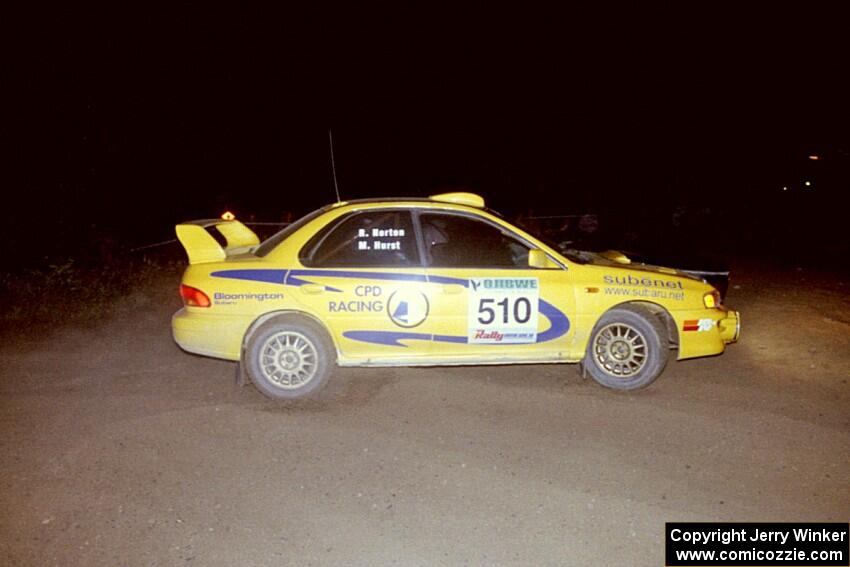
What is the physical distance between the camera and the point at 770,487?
4.15 meters

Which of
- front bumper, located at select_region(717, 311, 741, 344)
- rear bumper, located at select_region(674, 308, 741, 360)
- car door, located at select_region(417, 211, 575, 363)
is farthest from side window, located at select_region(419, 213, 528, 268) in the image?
front bumper, located at select_region(717, 311, 741, 344)

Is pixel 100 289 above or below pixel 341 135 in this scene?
below

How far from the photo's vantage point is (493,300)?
18.6 ft

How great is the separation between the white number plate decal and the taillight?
2105mm

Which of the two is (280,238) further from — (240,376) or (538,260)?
(538,260)

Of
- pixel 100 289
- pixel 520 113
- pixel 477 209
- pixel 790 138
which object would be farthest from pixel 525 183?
pixel 477 209

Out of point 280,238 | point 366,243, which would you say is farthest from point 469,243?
point 280,238

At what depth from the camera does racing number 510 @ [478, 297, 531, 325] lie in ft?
18.6

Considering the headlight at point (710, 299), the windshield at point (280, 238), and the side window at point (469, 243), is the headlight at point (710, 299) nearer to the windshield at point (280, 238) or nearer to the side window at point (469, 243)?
the side window at point (469, 243)

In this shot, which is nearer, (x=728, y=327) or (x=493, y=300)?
(x=493, y=300)

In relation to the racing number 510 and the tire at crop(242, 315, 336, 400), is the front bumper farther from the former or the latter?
the tire at crop(242, 315, 336, 400)

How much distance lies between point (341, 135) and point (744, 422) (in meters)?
30.0

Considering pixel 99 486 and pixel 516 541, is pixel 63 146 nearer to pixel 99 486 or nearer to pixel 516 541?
pixel 99 486

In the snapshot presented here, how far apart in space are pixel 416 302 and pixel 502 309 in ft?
2.28
